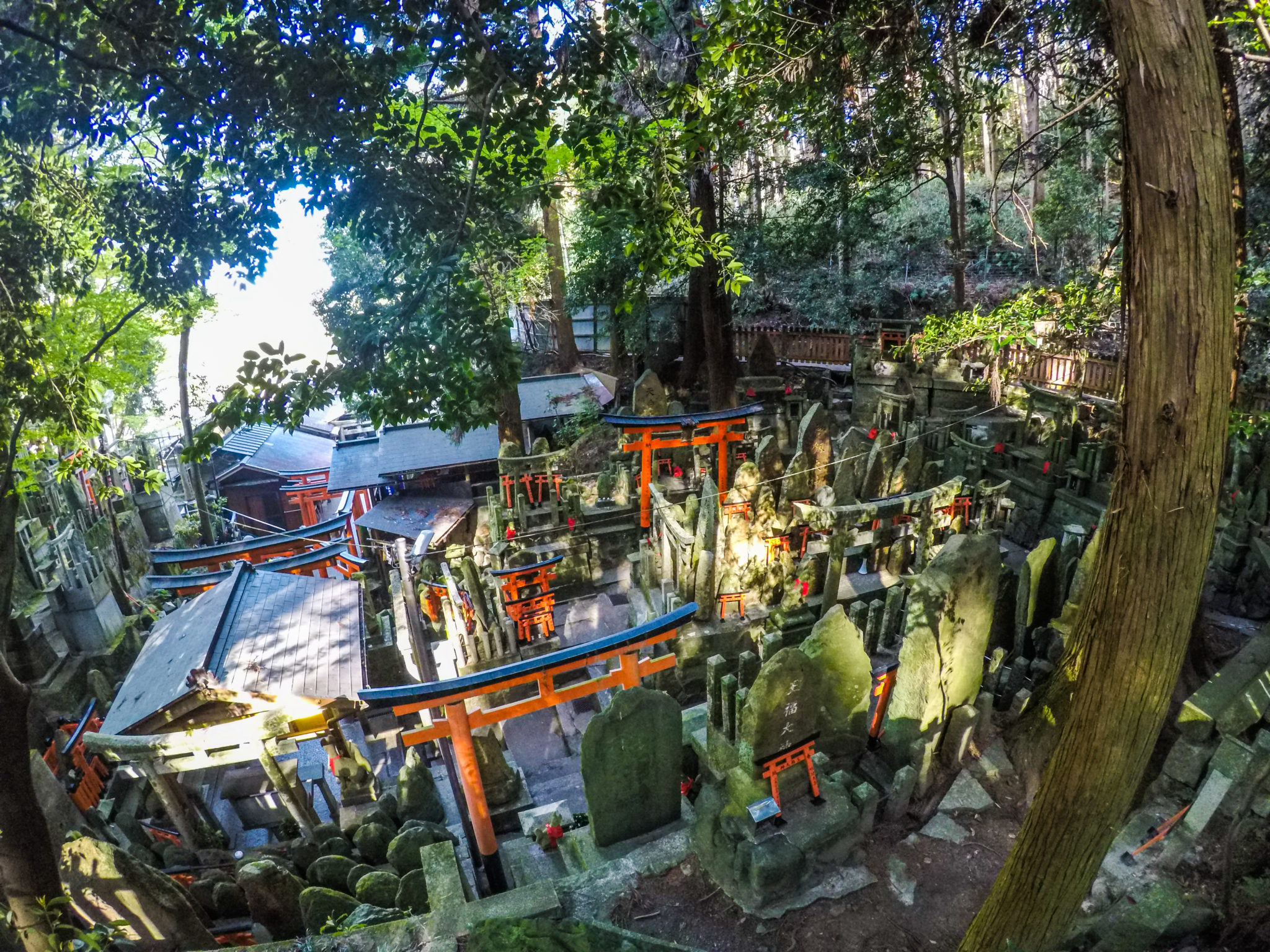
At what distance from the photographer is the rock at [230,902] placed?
5422mm

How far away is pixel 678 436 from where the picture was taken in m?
10.8

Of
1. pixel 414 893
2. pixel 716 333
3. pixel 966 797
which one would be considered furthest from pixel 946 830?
pixel 716 333

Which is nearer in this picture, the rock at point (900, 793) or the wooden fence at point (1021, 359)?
the rock at point (900, 793)

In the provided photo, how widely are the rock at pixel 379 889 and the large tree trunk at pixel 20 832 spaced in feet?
5.87

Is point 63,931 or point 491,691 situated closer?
point 63,931

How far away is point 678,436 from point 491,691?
237 inches

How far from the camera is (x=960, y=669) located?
5.71 metres

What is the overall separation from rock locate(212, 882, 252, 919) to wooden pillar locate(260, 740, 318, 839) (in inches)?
32.5

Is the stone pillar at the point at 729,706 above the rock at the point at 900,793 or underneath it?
above

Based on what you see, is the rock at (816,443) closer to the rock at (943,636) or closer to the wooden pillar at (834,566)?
the wooden pillar at (834,566)

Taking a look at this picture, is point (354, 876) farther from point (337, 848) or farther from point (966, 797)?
point (966, 797)

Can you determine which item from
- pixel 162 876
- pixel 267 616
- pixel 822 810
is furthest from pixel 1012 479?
pixel 162 876

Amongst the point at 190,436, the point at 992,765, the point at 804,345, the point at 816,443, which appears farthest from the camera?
the point at 804,345

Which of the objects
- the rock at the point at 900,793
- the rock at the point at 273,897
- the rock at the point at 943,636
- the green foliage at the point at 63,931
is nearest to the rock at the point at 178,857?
the rock at the point at 273,897
